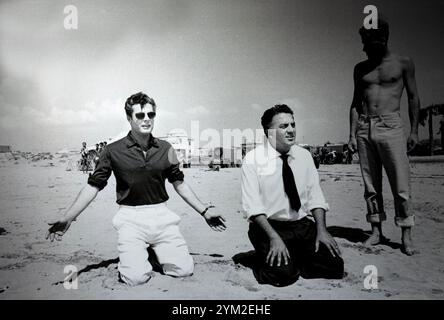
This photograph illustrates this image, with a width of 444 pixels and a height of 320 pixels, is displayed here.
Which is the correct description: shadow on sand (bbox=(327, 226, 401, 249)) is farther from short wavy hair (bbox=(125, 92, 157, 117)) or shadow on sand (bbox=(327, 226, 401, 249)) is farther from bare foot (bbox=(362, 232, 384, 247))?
short wavy hair (bbox=(125, 92, 157, 117))

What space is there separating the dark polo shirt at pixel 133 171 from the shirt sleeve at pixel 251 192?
76cm

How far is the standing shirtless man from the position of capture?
3643 millimetres

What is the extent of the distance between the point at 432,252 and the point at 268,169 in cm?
198

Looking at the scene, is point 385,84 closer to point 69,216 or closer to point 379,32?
point 379,32

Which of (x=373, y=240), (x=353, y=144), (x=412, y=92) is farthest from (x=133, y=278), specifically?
(x=412, y=92)

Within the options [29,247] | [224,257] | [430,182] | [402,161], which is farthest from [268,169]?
[430,182]

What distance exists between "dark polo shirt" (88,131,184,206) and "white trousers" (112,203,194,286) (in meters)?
0.10

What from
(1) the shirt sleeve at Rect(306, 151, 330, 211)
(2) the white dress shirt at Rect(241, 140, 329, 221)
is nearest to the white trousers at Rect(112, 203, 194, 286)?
(2) the white dress shirt at Rect(241, 140, 329, 221)

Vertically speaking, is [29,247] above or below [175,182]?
below

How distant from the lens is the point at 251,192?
119 inches

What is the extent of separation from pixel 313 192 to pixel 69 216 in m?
2.12

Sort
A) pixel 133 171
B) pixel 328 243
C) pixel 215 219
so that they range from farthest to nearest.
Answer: pixel 215 219, pixel 133 171, pixel 328 243
